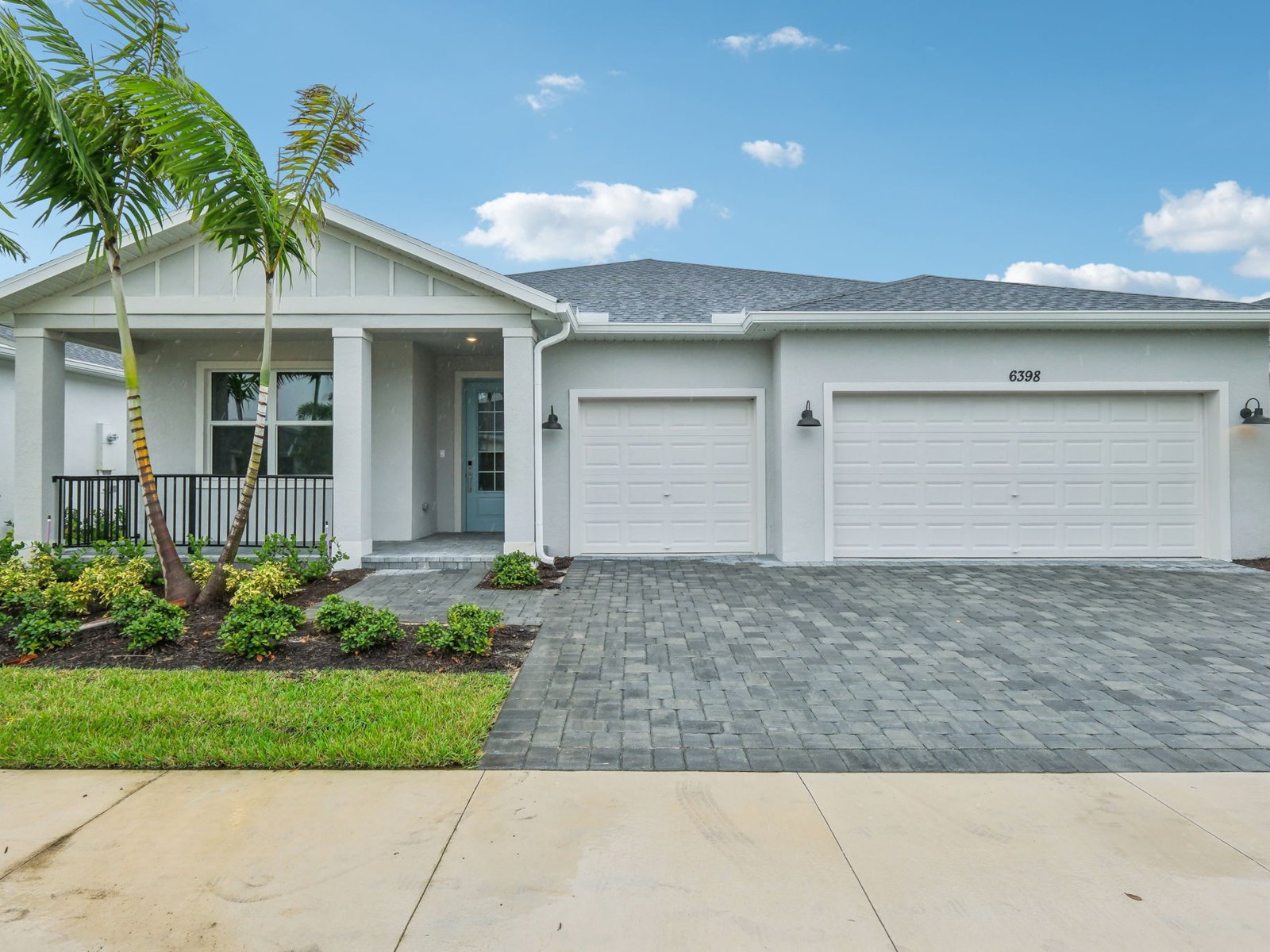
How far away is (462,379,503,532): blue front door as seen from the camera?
11062 millimetres

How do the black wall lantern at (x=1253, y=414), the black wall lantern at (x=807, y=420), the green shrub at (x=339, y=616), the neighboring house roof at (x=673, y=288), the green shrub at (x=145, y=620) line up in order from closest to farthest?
the green shrub at (x=145, y=620) < the green shrub at (x=339, y=616) < the black wall lantern at (x=1253, y=414) < the black wall lantern at (x=807, y=420) < the neighboring house roof at (x=673, y=288)

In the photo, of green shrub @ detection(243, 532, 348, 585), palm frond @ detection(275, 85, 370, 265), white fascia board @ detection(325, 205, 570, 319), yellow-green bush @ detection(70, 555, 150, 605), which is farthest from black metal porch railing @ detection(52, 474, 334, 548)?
palm frond @ detection(275, 85, 370, 265)

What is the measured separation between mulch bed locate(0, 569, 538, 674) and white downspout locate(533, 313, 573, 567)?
3.10m

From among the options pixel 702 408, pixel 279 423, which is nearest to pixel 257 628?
pixel 279 423

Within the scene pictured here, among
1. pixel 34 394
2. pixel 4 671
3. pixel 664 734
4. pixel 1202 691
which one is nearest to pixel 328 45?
pixel 34 394

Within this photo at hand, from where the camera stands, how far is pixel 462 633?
4.79 metres

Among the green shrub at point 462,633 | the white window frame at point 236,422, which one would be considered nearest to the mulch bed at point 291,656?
the green shrub at point 462,633

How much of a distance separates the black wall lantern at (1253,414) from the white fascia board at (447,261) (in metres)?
8.77

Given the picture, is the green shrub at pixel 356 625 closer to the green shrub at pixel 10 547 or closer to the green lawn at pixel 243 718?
the green lawn at pixel 243 718

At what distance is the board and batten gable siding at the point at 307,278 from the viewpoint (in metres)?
8.44

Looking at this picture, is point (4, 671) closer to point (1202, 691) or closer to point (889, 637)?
point (889, 637)

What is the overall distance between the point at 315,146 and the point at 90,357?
9201 mm

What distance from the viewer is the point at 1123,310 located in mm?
8562

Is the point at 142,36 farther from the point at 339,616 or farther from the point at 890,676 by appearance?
the point at 890,676
